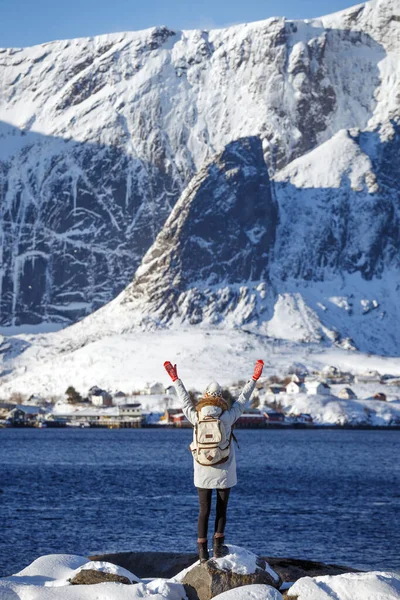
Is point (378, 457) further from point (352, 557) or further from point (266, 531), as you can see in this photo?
point (352, 557)

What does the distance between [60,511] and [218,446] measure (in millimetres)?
43430

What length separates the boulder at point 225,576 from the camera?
1029 inches

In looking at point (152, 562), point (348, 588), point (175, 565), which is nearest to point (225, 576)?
point (348, 588)

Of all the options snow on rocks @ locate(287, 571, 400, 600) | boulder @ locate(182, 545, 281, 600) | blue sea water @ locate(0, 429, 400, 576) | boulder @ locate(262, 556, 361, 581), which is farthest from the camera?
blue sea water @ locate(0, 429, 400, 576)

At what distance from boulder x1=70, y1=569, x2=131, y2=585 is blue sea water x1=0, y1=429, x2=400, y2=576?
65.5 ft

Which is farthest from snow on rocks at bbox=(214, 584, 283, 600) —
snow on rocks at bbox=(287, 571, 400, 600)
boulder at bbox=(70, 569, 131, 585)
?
boulder at bbox=(70, 569, 131, 585)

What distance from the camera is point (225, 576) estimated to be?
26281 millimetres

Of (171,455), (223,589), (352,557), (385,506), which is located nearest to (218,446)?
(223,589)

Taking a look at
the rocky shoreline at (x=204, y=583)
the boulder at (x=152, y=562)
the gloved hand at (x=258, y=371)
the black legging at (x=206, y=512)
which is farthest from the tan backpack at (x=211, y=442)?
the boulder at (x=152, y=562)

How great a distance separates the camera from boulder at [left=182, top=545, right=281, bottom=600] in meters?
26.1

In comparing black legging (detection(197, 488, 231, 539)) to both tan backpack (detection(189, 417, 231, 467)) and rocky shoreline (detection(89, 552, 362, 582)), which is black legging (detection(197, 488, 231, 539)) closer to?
tan backpack (detection(189, 417, 231, 467))

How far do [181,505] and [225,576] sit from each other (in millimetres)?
47719

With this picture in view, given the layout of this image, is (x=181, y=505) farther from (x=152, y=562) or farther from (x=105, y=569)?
(x=105, y=569)

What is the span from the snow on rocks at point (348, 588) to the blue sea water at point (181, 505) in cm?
2226
